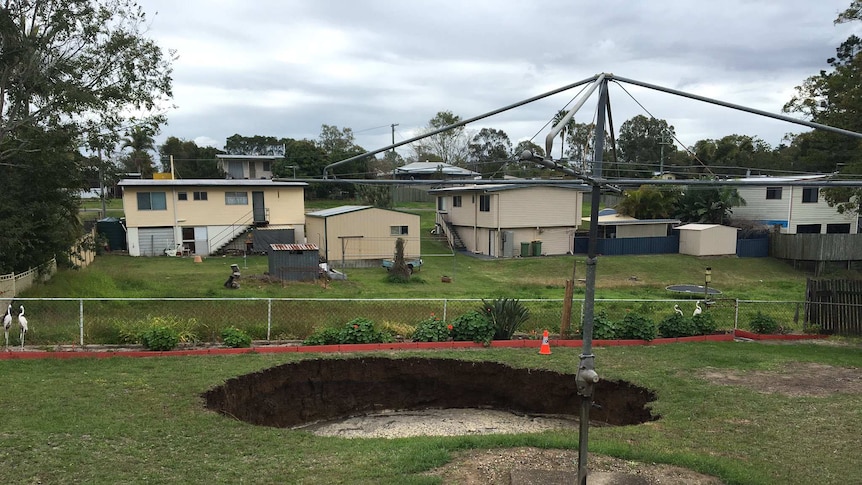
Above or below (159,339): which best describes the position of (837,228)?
above

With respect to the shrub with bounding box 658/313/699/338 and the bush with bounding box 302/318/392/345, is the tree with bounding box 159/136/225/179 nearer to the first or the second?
the bush with bounding box 302/318/392/345

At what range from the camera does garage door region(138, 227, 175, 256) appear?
107 feet

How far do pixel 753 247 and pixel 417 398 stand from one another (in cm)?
3160

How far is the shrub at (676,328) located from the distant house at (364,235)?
18.3 metres

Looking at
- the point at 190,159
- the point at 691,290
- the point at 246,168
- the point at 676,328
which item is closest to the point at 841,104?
the point at 691,290

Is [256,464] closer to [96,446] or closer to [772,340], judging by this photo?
[96,446]

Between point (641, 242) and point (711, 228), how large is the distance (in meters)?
4.15

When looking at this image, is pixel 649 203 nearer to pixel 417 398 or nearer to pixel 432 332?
pixel 432 332

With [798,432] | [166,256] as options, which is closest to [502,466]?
[798,432]

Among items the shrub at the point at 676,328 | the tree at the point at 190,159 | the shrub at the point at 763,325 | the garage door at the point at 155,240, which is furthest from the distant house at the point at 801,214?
the tree at the point at 190,159

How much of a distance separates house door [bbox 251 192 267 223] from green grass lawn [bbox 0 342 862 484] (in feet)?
82.3

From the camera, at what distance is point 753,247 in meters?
35.1

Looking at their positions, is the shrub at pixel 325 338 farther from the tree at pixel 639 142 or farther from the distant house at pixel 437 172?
the tree at pixel 639 142

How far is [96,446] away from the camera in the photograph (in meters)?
6.76
